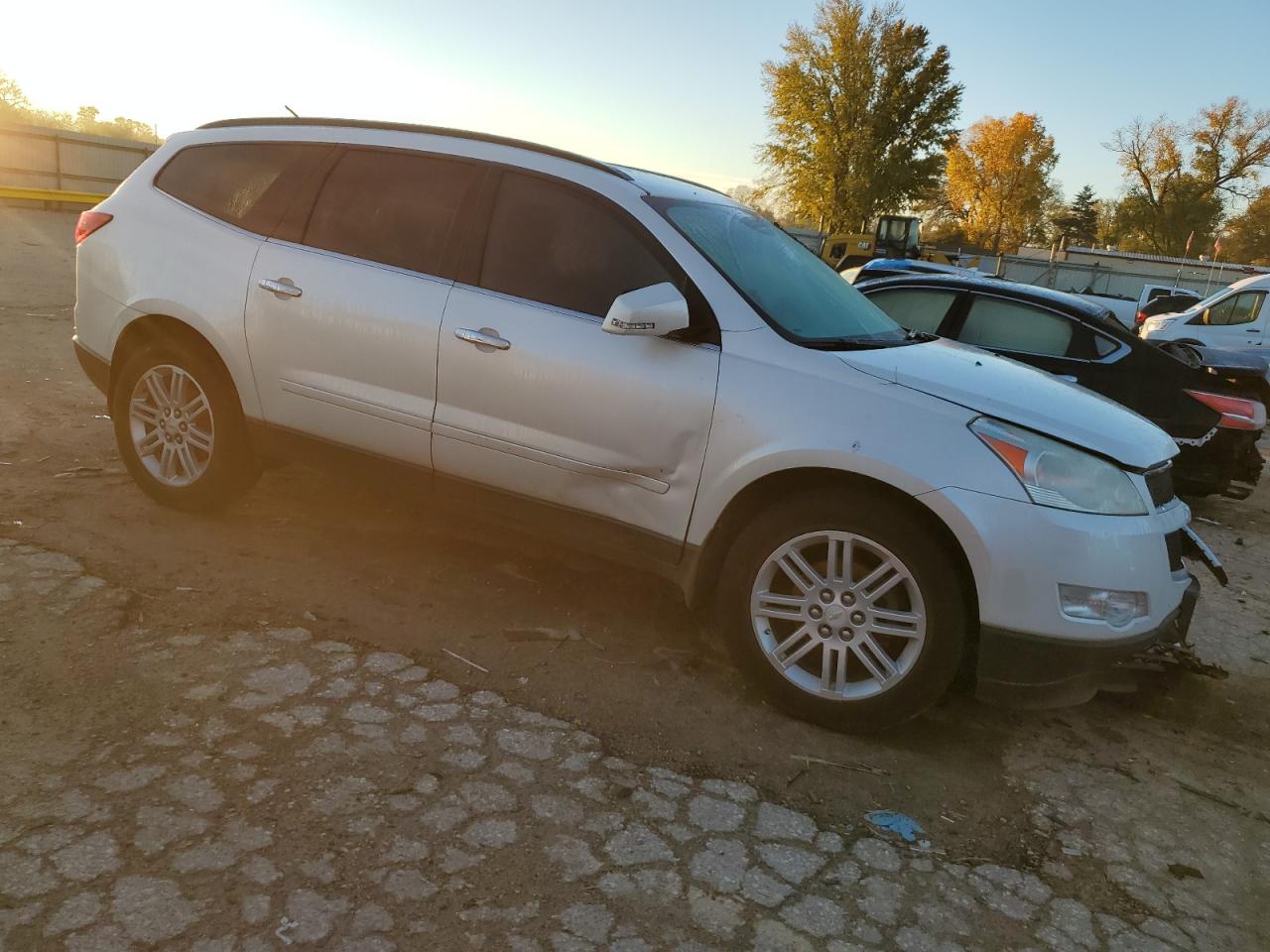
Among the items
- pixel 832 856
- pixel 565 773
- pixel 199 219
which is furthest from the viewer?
pixel 199 219

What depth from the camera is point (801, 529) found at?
3.33 meters

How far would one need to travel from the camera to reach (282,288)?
13.7 feet

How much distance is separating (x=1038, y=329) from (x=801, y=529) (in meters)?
4.90

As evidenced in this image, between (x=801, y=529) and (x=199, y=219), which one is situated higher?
(x=199, y=219)

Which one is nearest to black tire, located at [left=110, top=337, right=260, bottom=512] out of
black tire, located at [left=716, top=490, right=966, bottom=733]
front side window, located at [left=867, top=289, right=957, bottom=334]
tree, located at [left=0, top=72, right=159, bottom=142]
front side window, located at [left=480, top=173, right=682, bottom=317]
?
front side window, located at [left=480, top=173, right=682, bottom=317]

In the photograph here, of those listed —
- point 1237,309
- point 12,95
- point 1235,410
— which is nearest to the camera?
point 1235,410

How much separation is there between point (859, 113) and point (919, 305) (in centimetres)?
4088

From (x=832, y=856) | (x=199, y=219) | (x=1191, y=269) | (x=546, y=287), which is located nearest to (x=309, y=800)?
(x=832, y=856)

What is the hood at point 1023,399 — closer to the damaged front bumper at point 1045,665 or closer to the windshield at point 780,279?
the windshield at point 780,279

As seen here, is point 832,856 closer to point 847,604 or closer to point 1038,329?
point 847,604

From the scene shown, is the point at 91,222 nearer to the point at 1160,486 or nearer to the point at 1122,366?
the point at 1160,486

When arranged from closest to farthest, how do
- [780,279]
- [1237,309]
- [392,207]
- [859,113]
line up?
[780,279] → [392,207] → [1237,309] → [859,113]

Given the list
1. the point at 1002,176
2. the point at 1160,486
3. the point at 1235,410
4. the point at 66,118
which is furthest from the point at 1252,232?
the point at 66,118

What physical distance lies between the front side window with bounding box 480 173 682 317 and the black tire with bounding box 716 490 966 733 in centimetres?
100
